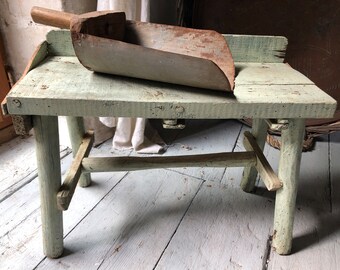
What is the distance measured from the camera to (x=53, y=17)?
742mm

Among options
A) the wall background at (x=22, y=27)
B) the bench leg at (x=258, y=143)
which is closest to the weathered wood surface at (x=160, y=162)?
the bench leg at (x=258, y=143)

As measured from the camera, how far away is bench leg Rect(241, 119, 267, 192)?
0.96 metres

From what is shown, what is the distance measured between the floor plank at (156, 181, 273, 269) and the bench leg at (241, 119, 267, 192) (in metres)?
0.03

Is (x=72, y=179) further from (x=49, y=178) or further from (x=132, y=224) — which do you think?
(x=132, y=224)

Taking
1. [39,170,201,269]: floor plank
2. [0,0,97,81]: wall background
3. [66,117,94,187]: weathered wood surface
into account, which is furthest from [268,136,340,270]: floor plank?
[0,0,97,81]: wall background

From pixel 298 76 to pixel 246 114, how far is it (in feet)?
0.74

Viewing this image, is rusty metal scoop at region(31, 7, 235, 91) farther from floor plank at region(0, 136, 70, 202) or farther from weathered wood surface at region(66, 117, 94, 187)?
floor plank at region(0, 136, 70, 202)

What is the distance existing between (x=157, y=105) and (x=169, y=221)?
45 cm

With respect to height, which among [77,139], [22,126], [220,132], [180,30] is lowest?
[220,132]

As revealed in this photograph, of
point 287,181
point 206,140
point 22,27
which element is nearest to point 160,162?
point 287,181

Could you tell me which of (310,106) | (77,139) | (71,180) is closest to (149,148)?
(77,139)

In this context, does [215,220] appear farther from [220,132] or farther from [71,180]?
[220,132]

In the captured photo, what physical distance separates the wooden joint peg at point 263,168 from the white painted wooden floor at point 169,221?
0.63 feet

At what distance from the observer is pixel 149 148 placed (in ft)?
4.23
